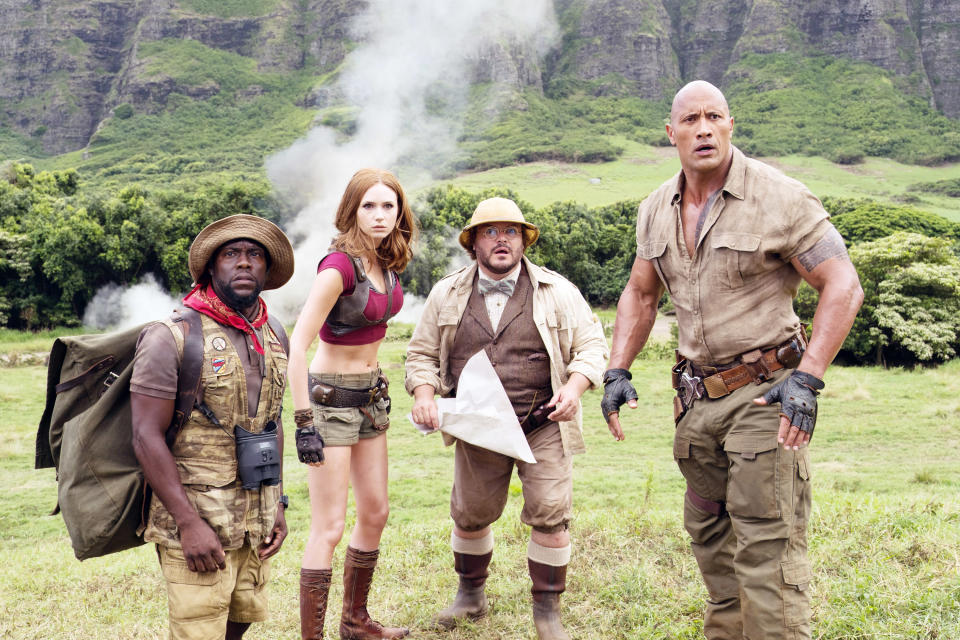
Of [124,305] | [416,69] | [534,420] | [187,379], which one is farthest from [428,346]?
[416,69]

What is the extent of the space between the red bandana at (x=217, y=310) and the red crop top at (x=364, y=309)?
764 mm

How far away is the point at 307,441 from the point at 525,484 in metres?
1.25

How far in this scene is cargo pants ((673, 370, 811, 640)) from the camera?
10.6ft

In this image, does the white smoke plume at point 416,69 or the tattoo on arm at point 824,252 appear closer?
the tattoo on arm at point 824,252

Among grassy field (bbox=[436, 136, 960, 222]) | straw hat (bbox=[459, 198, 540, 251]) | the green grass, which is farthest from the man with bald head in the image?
the green grass

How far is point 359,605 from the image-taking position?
14.3 feet

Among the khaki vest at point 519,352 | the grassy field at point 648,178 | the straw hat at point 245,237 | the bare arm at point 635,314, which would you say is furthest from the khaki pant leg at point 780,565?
the grassy field at point 648,178

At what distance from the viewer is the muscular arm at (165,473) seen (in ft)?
9.74

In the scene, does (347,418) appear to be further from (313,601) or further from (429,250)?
(429,250)

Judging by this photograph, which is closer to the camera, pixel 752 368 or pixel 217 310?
pixel 217 310

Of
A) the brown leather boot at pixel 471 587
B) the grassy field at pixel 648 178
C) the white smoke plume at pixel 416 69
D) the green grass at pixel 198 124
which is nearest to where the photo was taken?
the brown leather boot at pixel 471 587

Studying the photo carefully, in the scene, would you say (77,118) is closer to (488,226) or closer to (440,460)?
(440,460)

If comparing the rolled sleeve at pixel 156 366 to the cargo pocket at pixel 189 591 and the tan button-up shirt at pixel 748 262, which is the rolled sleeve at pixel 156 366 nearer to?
the cargo pocket at pixel 189 591

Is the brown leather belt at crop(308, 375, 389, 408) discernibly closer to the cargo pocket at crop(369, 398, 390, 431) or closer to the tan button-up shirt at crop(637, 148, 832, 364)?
the cargo pocket at crop(369, 398, 390, 431)
